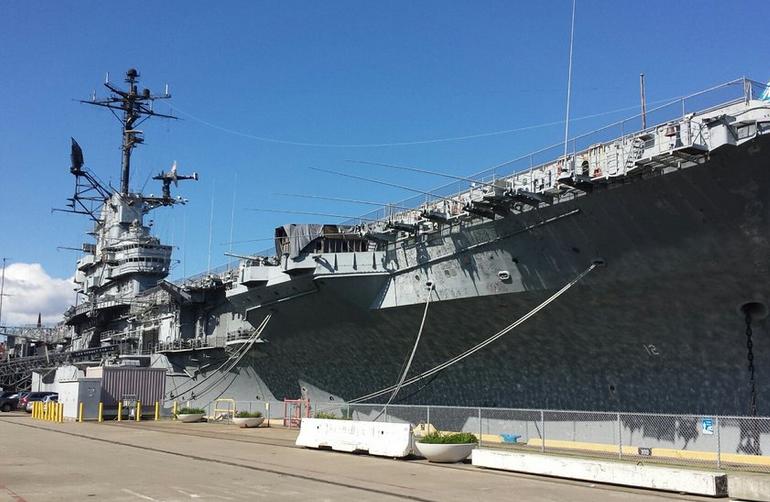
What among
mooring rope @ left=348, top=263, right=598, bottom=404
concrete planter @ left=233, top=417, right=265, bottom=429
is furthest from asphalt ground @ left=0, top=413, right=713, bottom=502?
concrete planter @ left=233, top=417, right=265, bottom=429

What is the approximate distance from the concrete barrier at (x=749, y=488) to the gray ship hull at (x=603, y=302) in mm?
5003

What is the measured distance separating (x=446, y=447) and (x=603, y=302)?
476 cm

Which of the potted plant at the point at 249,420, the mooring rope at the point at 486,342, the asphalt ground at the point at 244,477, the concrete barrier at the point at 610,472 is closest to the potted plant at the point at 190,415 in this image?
the potted plant at the point at 249,420

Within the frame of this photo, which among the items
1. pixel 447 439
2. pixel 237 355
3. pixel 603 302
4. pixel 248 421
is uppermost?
pixel 603 302

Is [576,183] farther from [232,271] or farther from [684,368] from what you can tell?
[232,271]

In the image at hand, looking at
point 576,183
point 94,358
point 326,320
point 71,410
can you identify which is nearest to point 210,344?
point 71,410

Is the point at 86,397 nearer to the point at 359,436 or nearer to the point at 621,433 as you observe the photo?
the point at 359,436

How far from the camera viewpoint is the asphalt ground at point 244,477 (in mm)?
9164

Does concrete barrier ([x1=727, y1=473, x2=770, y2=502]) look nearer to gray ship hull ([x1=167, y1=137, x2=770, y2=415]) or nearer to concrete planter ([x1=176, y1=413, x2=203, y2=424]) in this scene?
gray ship hull ([x1=167, y1=137, x2=770, y2=415])

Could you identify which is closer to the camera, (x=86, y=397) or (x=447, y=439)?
(x=447, y=439)

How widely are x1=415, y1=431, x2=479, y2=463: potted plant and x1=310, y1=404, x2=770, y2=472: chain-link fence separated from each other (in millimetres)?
1023

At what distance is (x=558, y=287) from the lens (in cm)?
1570

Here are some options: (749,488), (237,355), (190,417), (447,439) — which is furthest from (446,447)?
(190,417)

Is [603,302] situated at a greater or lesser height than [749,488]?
greater
